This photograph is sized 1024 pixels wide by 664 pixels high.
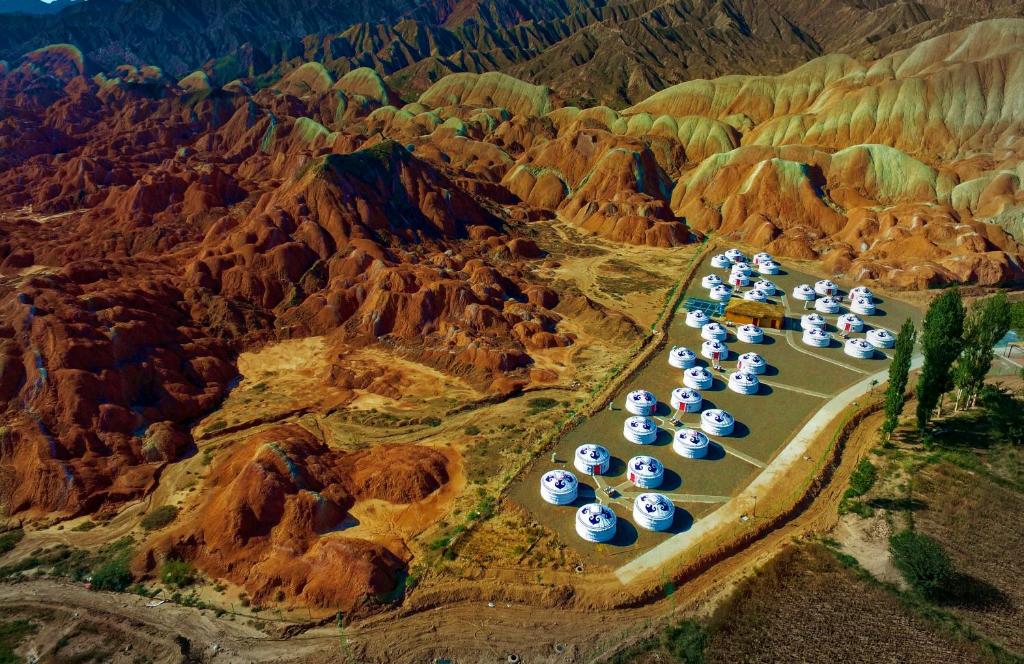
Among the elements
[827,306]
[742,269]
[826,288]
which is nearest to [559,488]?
[827,306]

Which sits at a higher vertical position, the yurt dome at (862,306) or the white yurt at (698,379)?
the white yurt at (698,379)

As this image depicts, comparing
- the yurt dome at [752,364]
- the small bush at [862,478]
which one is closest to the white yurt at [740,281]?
the yurt dome at [752,364]

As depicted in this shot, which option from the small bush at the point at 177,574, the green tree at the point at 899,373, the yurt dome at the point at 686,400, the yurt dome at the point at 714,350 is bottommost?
the yurt dome at the point at 714,350

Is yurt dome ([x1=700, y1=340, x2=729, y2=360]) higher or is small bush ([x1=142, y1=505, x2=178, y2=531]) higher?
small bush ([x1=142, y1=505, x2=178, y2=531])

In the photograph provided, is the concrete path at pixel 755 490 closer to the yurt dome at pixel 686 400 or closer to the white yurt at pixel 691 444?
the white yurt at pixel 691 444

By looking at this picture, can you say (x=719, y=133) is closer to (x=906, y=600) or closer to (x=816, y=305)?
(x=816, y=305)

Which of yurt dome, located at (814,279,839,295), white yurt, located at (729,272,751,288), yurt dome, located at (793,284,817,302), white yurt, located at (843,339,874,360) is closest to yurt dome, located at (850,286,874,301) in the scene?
yurt dome, located at (814,279,839,295)

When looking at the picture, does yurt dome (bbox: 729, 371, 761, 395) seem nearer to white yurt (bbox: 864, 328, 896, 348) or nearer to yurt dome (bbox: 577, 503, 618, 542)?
white yurt (bbox: 864, 328, 896, 348)
